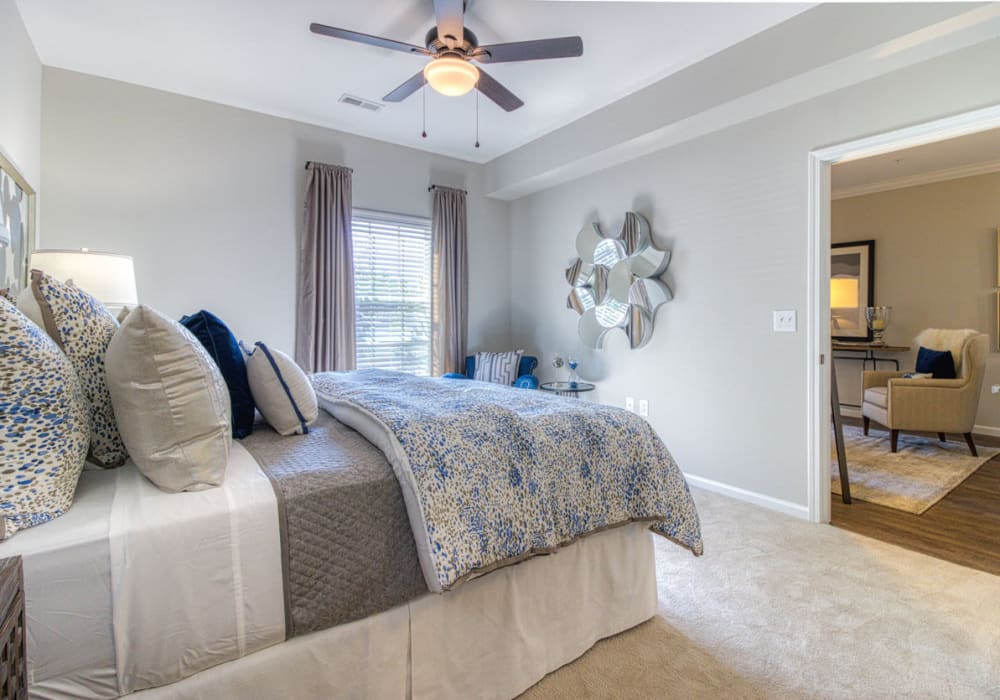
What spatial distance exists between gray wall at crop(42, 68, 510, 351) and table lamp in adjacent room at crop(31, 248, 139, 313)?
871 mm

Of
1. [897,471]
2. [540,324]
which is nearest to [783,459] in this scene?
[897,471]

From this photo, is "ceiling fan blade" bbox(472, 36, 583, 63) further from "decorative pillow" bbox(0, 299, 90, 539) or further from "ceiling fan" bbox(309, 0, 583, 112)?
"decorative pillow" bbox(0, 299, 90, 539)

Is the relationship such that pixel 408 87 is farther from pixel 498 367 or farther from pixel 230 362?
pixel 498 367

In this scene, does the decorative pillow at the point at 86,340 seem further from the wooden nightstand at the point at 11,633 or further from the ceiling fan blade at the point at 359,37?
the ceiling fan blade at the point at 359,37

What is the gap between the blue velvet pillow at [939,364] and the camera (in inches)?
172

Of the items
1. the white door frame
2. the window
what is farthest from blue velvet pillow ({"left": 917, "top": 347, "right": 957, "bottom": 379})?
the window

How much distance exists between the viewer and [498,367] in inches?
171

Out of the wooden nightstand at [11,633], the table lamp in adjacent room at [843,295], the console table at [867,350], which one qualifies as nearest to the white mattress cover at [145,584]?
the wooden nightstand at [11,633]

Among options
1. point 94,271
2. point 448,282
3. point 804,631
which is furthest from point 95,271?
point 804,631

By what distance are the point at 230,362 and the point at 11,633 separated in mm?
1082

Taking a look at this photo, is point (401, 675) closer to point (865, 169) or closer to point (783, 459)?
point (783, 459)

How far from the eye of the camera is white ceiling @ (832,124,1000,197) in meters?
4.20

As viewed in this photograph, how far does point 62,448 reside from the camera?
103 centimetres

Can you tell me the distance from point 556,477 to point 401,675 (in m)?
0.70
